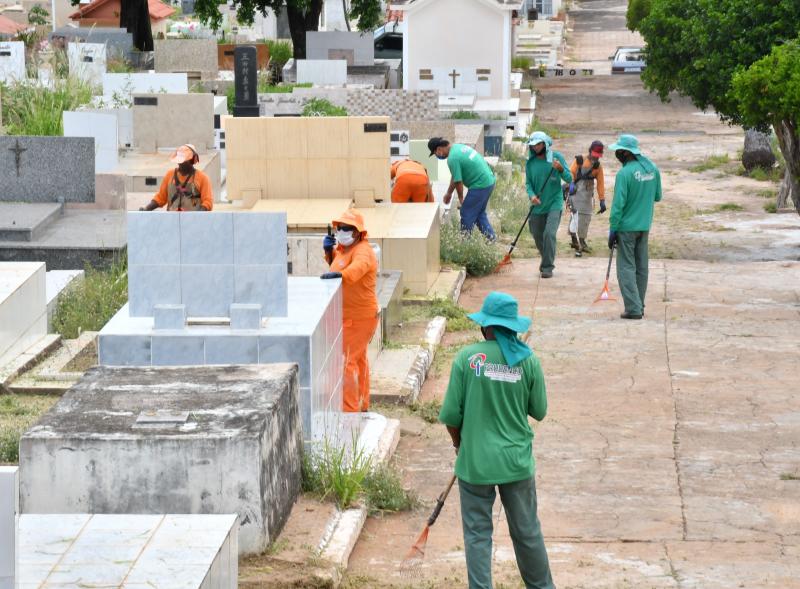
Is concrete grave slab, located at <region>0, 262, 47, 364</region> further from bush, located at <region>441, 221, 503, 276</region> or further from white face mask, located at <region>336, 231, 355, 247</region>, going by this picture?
bush, located at <region>441, 221, 503, 276</region>

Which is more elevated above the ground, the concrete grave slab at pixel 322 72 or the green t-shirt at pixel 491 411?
the concrete grave slab at pixel 322 72

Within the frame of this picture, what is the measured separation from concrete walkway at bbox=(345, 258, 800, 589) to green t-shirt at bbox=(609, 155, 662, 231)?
90 centimetres

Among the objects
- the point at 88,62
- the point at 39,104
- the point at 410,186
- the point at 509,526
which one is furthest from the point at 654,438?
the point at 88,62

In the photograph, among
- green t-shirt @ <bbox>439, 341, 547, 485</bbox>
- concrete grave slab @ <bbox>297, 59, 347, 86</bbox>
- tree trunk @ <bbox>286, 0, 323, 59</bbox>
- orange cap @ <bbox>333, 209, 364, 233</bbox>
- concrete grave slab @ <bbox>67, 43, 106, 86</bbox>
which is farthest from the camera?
tree trunk @ <bbox>286, 0, 323, 59</bbox>

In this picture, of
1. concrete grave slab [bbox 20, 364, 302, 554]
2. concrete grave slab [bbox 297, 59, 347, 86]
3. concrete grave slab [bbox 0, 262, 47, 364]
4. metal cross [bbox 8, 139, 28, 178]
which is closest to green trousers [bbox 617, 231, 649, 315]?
concrete grave slab [bbox 0, 262, 47, 364]

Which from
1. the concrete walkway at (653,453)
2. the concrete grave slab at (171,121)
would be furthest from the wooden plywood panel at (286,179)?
the concrete grave slab at (171,121)

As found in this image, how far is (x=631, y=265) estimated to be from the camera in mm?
13938

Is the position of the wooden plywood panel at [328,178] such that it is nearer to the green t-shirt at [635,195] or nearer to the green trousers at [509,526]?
the green t-shirt at [635,195]

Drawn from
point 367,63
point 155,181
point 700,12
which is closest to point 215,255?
point 155,181

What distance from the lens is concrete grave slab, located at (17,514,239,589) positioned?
20.0ft

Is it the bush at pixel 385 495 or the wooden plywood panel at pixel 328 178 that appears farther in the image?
the wooden plywood panel at pixel 328 178

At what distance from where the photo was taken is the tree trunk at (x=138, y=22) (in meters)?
38.8

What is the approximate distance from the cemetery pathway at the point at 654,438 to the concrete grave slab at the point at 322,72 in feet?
43.6

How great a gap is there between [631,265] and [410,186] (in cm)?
325
